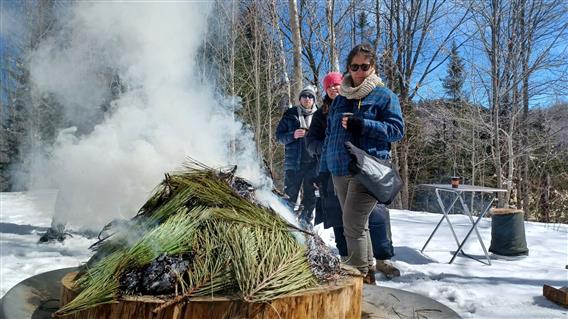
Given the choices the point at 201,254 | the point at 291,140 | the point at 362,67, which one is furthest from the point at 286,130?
the point at 201,254

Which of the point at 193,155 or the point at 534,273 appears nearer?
the point at 193,155

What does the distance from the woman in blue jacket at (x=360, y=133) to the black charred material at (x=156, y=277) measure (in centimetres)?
148

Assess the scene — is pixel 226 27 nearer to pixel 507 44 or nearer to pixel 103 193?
pixel 507 44

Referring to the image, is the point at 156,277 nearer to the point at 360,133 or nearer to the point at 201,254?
the point at 201,254

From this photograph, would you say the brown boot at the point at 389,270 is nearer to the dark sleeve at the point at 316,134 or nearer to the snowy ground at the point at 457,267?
the snowy ground at the point at 457,267

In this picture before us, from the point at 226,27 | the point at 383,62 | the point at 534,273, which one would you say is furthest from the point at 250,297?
the point at 383,62

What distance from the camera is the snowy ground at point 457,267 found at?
3146 mm

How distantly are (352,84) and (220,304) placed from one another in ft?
6.45

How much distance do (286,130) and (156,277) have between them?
381cm

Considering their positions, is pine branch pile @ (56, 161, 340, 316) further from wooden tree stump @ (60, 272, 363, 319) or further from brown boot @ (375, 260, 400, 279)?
brown boot @ (375, 260, 400, 279)

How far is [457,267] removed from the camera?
13.8ft

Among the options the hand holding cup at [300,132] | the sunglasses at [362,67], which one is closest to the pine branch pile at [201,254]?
the sunglasses at [362,67]

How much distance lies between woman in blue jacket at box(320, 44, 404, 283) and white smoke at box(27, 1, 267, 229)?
1.85 feet

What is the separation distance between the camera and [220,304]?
1303 millimetres
